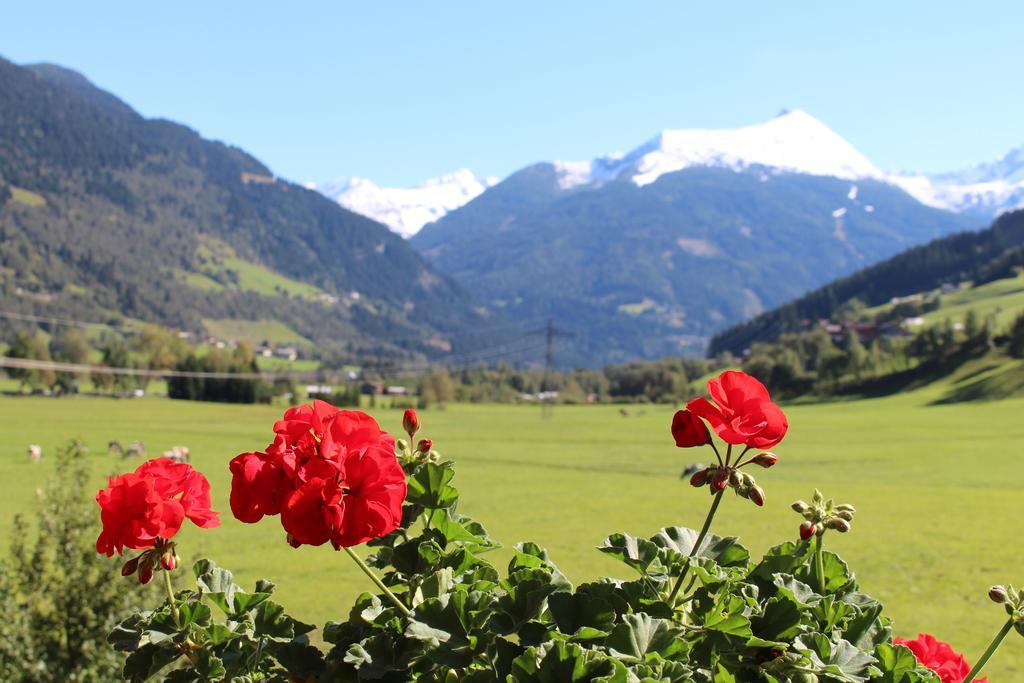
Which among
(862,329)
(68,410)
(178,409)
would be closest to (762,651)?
(68,410)

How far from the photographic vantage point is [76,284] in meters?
185

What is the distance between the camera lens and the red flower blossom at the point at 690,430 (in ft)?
4.76

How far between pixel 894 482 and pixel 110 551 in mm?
26788

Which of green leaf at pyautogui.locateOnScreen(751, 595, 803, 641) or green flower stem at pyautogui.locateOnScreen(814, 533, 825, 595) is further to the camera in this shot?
green flower stem at pyautogui.locateOnScreen(814, 533, 825, 595)

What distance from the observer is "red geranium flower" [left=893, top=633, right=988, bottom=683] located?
1718mm

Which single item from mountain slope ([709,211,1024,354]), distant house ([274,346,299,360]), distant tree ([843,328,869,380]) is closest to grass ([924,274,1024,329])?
distant tree ([843,328,869,380])

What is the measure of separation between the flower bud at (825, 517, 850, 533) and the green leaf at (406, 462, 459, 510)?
708mm

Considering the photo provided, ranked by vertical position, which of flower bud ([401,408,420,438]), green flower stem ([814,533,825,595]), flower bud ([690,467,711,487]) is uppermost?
flower bud ([401,408,420,438])

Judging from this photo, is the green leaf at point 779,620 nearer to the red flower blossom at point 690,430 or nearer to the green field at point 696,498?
the red flower blossom at point 690,430

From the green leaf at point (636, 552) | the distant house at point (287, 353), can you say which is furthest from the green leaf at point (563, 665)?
the distant house at point (287, 353)

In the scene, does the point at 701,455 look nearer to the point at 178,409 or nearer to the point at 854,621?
the point at 854,621

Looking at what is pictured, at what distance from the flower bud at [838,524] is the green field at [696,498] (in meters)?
5.90

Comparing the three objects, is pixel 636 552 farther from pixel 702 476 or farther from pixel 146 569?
pixel 146 569

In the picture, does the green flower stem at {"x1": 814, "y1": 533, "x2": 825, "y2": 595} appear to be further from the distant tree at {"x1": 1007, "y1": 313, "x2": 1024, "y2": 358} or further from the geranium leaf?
the distant tree at {"x1": 1007, "y1": 313, "x2": 1024, "y2": 358}
